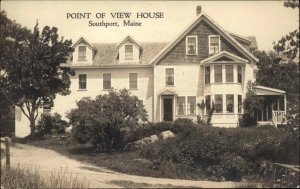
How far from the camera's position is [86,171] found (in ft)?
58.3

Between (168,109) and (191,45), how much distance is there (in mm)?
4964

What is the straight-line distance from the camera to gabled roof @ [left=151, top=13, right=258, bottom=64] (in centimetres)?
3131

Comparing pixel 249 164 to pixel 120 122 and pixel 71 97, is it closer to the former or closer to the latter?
pixel 120 122

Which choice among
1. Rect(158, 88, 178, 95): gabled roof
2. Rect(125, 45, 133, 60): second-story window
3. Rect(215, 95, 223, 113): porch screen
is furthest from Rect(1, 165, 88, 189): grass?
Rect(125, 45, 133, 60): second-story window

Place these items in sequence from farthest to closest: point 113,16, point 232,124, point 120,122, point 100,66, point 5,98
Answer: point 100,66
point 232,124
point 5,98
point 120,122
point 113,16

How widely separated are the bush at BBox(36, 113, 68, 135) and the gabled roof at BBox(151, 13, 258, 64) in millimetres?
7836

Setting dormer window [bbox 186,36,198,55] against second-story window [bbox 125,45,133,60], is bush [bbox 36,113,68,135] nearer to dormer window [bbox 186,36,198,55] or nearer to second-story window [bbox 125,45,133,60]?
second-story window [bbox 125,45,133,60]

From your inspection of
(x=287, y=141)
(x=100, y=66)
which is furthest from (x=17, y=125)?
(x=287, y=141)

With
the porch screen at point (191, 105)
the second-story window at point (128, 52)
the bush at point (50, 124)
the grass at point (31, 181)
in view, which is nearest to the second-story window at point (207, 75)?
the porch screen at point (191, 105)

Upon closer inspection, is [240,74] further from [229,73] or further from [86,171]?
[86,171]

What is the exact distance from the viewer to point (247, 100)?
1212 inches

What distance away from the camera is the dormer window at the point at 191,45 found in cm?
3209

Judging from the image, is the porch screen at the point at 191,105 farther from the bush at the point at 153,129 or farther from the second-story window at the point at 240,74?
the bush at the point at 153,129

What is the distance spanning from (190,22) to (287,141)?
15.0m
